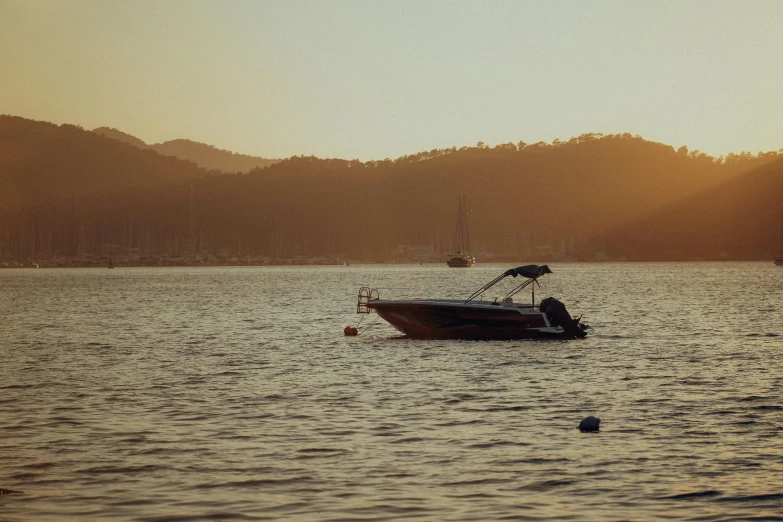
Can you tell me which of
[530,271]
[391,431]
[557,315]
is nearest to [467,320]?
[530,271]

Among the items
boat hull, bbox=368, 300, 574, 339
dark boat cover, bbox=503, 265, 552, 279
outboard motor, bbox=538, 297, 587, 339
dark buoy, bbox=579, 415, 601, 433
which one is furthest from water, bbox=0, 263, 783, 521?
dark boat cover, bbox=503, 265, 552, 279

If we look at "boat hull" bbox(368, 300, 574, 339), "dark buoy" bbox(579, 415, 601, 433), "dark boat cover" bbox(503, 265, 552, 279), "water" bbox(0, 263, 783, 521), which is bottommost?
"water" bbox(0, 263, 783, 521)

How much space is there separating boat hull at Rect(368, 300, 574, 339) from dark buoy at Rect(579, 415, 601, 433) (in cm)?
2684

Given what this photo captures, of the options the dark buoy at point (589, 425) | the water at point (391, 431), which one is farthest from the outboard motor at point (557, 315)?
the dark buoy at point (589, 425)

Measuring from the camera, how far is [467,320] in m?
52.8

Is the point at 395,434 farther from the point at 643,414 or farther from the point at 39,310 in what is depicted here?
the point at 39,310

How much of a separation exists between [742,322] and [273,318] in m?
37.4

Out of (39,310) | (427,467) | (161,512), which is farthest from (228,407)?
(39,310)

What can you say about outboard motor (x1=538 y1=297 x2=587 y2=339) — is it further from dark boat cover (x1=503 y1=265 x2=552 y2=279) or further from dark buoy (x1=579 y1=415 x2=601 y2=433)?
dark buoy (x1=579 y1=415 x2=601 y2=433)

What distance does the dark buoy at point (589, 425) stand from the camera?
25.3m

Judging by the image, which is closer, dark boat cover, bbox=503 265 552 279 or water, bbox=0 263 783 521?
water, bbox=0 263 783 521

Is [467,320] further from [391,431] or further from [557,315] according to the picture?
[391,431]

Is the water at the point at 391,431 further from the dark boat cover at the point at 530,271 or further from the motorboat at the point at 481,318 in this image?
the dark boat cover at the point at 530,271

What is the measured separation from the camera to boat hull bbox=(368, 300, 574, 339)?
52500mm
